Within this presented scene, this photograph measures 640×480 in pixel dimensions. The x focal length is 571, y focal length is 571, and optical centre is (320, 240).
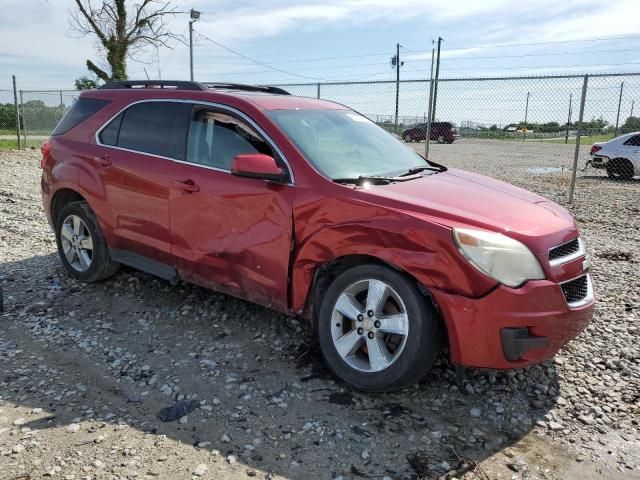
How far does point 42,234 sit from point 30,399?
4357 mm

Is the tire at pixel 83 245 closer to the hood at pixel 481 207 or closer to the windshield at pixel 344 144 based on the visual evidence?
the windshield at pixel 344 144

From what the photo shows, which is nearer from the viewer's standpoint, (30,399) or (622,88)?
(30,399)

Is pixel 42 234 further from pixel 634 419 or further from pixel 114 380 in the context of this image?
pixel 634 419

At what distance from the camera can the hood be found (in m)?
3.25

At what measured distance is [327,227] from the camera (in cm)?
352

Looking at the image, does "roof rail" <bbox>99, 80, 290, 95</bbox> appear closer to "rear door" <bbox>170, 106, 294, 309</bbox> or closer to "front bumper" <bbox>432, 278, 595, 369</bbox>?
"rear door" <bbox>170, 106, 294, 309</bbox>

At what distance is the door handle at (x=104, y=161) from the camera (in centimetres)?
480

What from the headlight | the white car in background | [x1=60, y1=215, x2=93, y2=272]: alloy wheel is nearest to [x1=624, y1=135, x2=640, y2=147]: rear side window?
the white car in background

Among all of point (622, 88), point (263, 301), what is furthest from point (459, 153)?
point (263, 301)

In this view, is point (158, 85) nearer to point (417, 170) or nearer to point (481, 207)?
point (417, 170)

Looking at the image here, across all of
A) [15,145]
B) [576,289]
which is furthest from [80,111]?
[15,145]

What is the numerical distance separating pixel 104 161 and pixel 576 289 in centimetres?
377

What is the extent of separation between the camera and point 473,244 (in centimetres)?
310

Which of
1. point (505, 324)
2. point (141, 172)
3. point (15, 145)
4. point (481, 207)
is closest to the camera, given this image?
point (505, 324)
